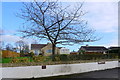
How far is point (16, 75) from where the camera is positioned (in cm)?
980

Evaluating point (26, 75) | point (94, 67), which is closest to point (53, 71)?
point (26, 75)

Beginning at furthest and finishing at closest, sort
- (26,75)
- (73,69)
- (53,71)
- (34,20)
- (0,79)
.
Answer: (34,20), (73,69), (53,71), (26,75), (0,79)

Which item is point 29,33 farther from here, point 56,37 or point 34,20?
point 56,37

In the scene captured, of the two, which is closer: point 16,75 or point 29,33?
point 16,75

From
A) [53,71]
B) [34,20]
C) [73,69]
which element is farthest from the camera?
[34,20]

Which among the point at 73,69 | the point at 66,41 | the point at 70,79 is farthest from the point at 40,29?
the point at 70,79

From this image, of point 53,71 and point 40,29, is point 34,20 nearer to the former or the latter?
point 40,29

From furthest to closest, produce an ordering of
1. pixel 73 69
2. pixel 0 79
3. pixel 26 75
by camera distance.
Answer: pixel 73 69
pixel 26 75
pixel 0 79

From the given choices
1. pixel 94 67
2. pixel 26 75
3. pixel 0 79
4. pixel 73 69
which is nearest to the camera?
pixel 0 79

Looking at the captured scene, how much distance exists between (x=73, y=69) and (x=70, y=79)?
122 inches

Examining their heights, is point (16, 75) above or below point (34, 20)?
below

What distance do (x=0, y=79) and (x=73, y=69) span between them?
5.44m

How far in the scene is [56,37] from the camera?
59.4 feet

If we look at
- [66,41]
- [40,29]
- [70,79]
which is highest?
[40,29]
